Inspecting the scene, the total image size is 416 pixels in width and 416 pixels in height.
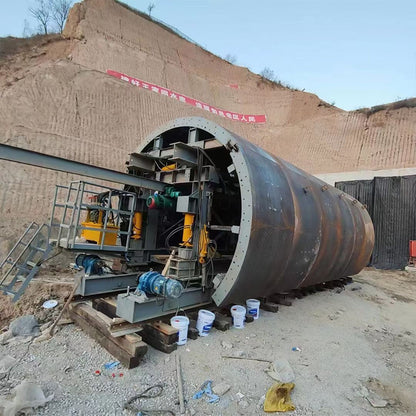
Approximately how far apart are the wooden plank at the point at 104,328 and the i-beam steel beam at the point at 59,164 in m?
1.91

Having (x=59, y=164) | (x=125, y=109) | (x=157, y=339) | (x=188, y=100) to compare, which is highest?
(x=188, y=100)

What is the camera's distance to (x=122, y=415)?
2.43 metres

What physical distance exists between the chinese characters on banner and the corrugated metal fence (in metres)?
13.5

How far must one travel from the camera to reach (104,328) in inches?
142

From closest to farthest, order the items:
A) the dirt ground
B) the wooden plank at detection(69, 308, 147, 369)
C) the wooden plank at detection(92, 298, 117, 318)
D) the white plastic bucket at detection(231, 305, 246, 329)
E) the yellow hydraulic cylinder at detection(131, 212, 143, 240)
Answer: the dirt ground
the wooden plank at detection(69, 308, 147, 369)
the wooden plank at detection(92, 298, 117, 318)
the white plastic bucket at detection(231, 305, 246, 329)
the yellow hydraulic cylinder at detection(131, 212, 143, 240)

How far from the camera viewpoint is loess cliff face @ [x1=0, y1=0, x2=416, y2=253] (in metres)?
12.3

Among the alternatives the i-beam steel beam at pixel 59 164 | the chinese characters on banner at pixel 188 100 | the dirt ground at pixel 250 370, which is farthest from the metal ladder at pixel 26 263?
the chinese characters on banner at pixel 188 100

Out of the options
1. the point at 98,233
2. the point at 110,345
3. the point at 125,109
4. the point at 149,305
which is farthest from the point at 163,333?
the point at 125,109

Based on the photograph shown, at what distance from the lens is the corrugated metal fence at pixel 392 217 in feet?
41.5

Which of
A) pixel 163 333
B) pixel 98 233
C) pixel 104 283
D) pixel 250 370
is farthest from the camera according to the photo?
pixel 98 233

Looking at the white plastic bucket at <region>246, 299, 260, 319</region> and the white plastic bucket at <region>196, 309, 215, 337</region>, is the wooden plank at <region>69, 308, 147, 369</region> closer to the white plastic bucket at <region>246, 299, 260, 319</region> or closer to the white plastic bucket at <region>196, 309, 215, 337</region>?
the white plastic bucket at <region>196, 309, 215, 337</region>

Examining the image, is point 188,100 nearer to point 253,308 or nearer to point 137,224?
point 137,224

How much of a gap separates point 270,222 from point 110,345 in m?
Answer: 2.69

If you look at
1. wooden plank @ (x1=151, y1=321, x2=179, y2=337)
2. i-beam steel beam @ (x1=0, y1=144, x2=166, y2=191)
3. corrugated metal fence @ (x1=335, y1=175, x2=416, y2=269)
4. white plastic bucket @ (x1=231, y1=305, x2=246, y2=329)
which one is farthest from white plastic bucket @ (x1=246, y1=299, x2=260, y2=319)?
corrugated metal fence @ (x1=335, y1=175, x2=416, y2=269)
